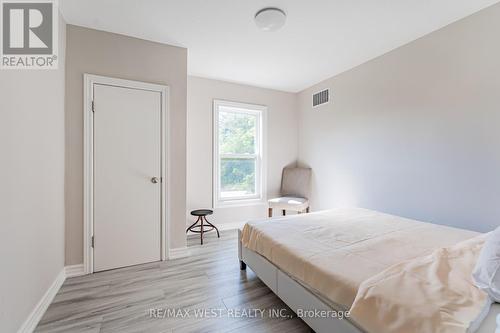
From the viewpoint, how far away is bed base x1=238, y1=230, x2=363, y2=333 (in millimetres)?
1195

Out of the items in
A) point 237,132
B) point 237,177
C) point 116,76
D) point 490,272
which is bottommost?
point 490,272

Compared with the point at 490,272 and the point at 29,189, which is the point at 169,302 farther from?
the point at 490,272

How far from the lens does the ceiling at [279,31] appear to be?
1953 millimetres

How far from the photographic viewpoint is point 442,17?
6.93 feet

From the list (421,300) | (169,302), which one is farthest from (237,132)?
(421,300)

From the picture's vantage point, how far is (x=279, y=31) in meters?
2.36

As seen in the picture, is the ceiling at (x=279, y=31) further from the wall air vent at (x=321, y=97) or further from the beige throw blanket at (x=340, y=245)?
the beige throw blanket at (x=340, y=245)

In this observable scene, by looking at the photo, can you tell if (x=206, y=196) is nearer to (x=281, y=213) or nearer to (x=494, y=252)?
(x=281, y=213)

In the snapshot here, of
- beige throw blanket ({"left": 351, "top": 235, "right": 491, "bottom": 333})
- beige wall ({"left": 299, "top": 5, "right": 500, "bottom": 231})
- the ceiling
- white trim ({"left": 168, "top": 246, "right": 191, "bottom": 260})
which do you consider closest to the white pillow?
beige throw blanket ({"left": 351, "top": 235, "right": 491, "bottom": 333})

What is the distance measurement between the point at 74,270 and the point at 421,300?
9.28 ft

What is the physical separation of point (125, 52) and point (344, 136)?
3.09 meters

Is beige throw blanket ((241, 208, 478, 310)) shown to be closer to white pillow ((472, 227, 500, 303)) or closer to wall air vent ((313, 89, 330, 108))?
white pillow ((472, 227, 500, 303))

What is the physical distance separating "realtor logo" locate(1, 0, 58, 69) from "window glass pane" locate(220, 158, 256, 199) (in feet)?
Result: 8.11

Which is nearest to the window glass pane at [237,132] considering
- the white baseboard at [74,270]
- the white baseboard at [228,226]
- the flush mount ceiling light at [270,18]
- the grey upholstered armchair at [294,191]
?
the grey upholstered armchair at [294,191]
